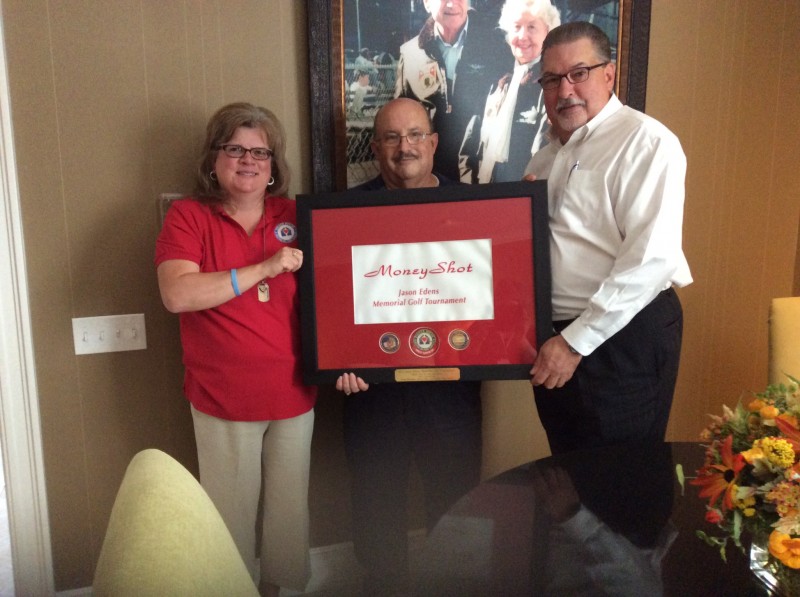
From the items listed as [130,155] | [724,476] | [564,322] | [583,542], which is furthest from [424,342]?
[130,155]

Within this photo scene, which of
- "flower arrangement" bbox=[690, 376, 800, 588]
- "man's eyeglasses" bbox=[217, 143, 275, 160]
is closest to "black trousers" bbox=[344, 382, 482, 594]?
"man's eyeglasses" bbox=[217, 143, 275, 160]

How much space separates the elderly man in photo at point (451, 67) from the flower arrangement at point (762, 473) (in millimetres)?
1370

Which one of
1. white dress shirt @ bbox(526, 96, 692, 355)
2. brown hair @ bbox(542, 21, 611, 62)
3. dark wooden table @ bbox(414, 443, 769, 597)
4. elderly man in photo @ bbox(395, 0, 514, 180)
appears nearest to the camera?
dark wooden table @ bbox(414, 443, 769, 597)

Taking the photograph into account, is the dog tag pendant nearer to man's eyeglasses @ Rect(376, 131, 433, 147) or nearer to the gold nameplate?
the gold nameplate

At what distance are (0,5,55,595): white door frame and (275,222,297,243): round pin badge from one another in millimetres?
773

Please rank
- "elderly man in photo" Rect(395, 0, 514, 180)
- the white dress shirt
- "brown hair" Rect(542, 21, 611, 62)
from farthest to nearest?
"elderly man in photo" Rect(395, 0, 514, 180), "brown hair" Rect(542, 21, 611, 62), the white dress shirt

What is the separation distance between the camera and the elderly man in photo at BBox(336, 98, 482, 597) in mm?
1812

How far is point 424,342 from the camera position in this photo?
5.14 ft

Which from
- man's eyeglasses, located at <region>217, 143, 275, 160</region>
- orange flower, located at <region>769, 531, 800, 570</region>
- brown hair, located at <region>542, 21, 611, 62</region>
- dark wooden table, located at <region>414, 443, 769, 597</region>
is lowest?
dark wooden table, located at <region>414, 443, 769, 597</region>

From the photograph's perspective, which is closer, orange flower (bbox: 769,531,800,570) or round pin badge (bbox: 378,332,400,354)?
orange flower (bbox: 769,531,800,570)

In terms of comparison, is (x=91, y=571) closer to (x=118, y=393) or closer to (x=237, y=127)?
(x=118, y=393)

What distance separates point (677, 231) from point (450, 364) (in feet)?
2.18

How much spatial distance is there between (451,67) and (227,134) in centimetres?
83

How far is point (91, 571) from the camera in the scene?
1.94 metres
